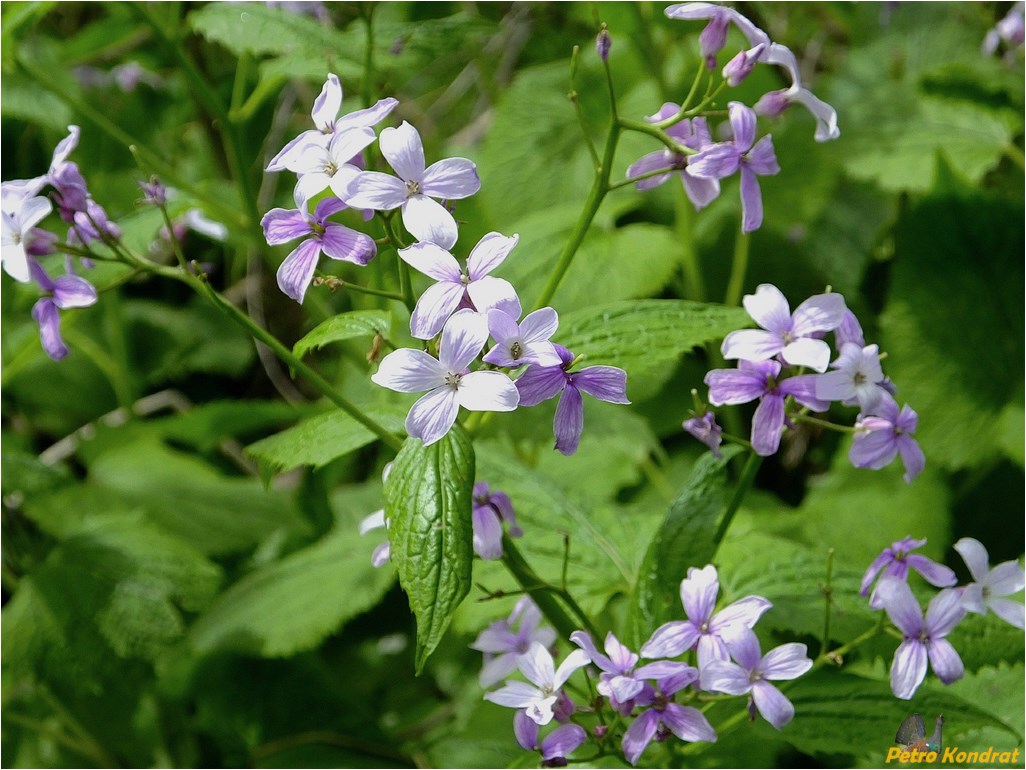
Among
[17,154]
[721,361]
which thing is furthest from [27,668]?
[17,154]

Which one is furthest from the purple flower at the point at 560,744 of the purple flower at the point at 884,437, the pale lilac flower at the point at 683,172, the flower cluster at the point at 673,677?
the pale lilac flower at the point at 683,172

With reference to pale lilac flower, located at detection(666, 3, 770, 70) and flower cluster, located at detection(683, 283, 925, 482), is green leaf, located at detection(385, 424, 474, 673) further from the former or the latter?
pale lilac flower, located at detection(666, 3, 770, 70)

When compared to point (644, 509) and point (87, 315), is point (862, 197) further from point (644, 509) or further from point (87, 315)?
point (87, 315)

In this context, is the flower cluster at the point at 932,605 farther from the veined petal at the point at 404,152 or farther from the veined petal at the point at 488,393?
the veined petal at the point at 404,152

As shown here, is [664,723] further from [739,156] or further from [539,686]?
[739,156]

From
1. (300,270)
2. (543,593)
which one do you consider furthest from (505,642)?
(300,270)
